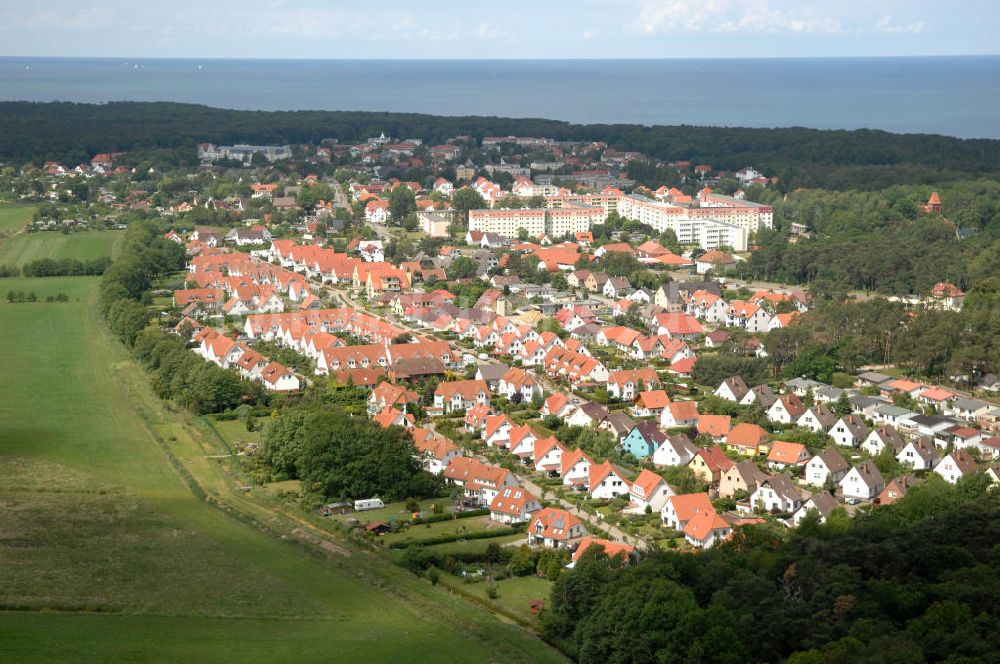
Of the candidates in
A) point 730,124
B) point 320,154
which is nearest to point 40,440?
point 320,154

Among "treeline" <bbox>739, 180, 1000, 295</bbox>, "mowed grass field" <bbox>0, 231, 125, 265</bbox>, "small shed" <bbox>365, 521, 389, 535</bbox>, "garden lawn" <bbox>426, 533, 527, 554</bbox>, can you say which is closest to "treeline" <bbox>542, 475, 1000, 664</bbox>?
"garden lawn" <bbox>426, 533, 527, 554</bbox>

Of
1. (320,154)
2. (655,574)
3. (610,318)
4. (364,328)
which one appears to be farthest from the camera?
(320,154)

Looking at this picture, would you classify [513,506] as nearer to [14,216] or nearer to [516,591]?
[516,591]

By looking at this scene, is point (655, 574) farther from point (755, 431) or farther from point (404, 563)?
point (755, 431)

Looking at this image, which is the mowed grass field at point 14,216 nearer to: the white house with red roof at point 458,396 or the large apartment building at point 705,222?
the large apartment building at point 705,222

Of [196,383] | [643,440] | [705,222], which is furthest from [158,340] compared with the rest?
[705,222]
